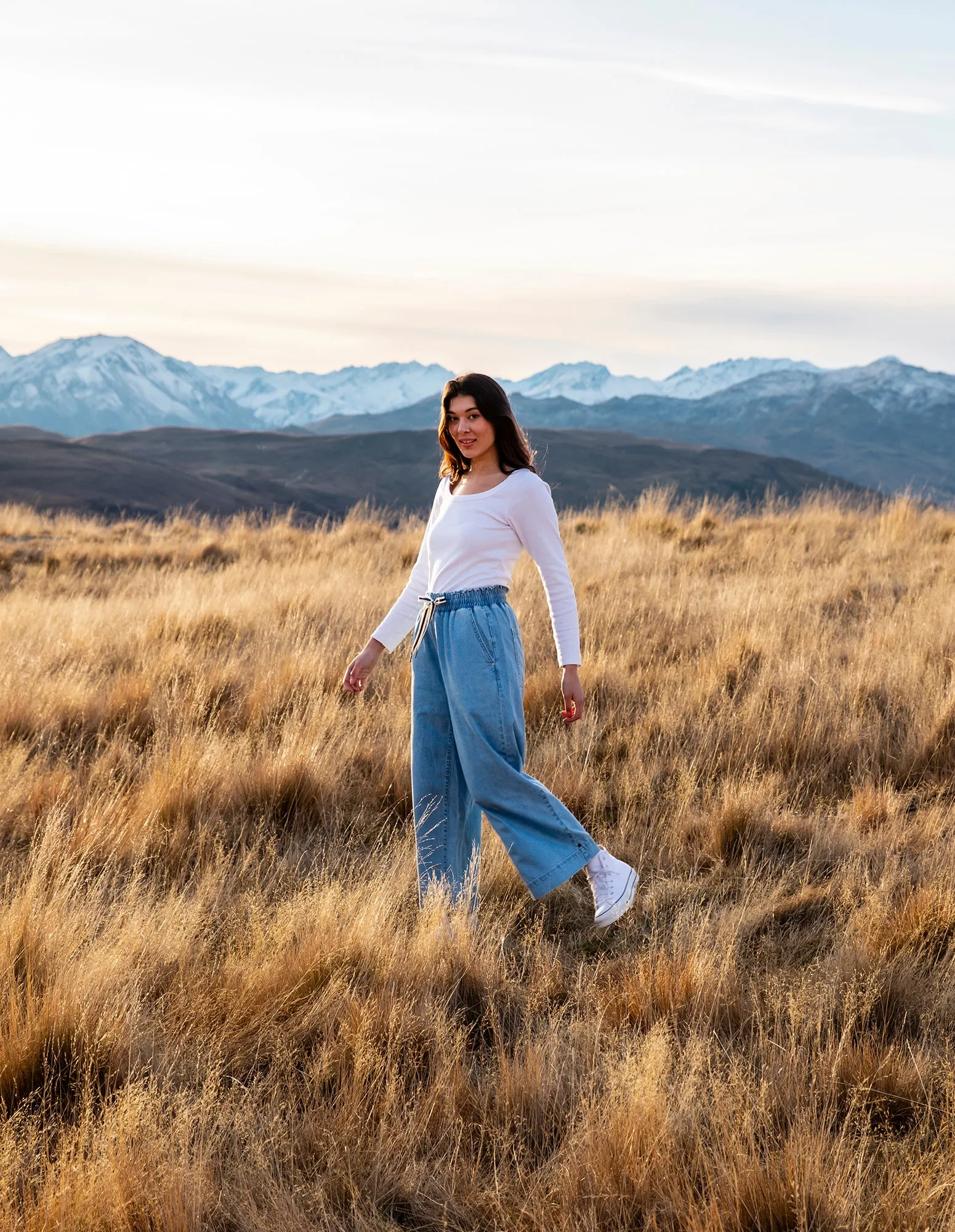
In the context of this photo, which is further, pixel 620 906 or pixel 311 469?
pixel 311 469

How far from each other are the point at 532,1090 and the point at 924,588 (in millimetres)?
6580

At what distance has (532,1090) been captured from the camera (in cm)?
213

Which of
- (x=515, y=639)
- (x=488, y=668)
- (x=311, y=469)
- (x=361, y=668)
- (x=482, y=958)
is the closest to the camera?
(x=482, y=958)

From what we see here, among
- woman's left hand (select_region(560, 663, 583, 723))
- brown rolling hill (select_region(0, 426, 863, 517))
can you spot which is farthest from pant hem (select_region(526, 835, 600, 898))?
brown rolling hill (select_region(0, 426, 863, 517))

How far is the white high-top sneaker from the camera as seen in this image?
9.48ft

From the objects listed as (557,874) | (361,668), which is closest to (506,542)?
(361,668)

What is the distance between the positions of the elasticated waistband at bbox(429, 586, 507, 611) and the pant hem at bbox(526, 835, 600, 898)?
83 cm

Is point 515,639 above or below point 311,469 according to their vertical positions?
below

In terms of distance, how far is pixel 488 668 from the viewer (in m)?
2.84

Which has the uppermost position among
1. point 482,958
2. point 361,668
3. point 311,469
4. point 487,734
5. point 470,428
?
point 311,469

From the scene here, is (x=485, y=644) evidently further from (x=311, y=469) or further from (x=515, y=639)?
(x=311, y=469)

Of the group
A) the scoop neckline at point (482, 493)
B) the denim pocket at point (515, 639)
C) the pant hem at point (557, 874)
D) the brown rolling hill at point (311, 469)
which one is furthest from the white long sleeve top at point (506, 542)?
the brown rolling hill at point (311, 469)

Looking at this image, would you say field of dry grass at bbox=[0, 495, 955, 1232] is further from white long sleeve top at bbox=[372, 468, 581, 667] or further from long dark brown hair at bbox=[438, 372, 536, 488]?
long dark brown hair at bbox=[438, 372, 536, 488]

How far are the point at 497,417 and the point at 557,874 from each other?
1.42 meters
